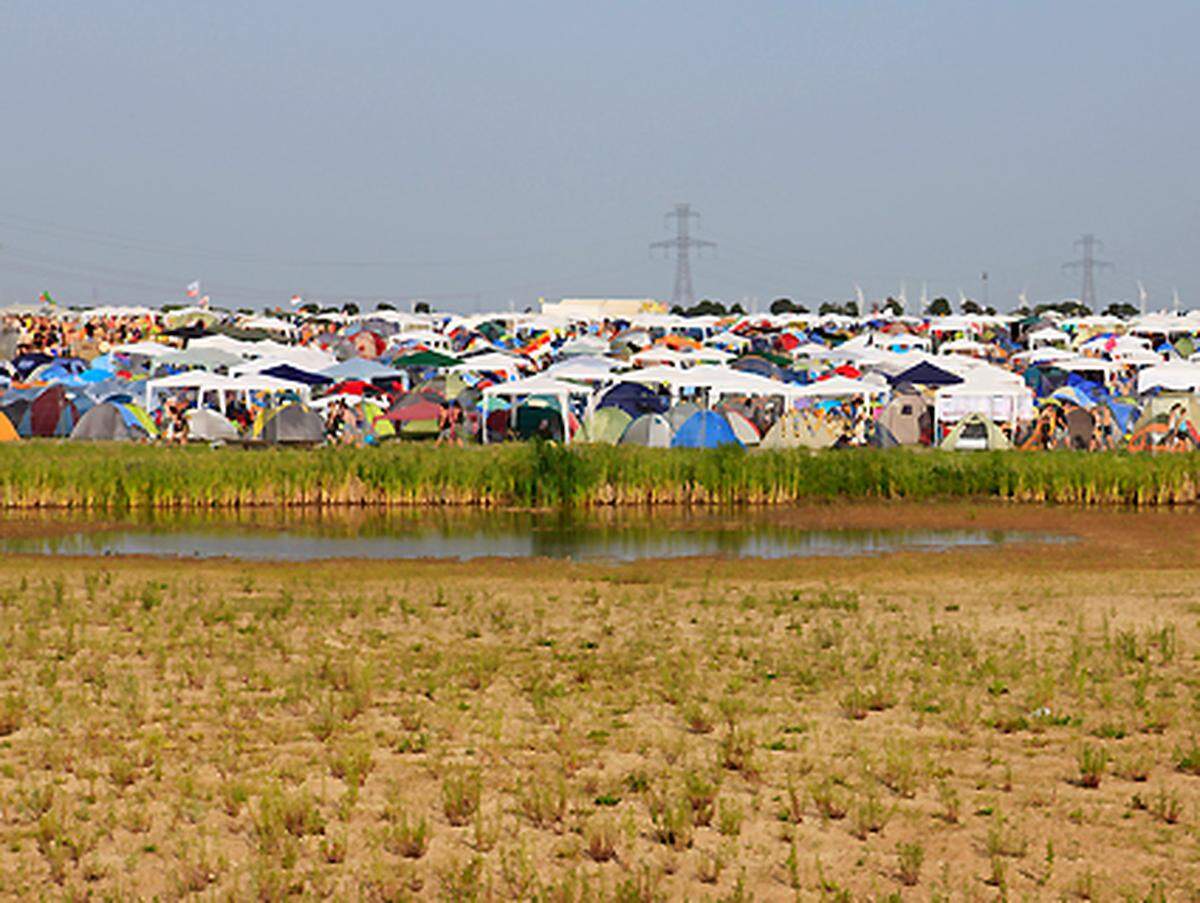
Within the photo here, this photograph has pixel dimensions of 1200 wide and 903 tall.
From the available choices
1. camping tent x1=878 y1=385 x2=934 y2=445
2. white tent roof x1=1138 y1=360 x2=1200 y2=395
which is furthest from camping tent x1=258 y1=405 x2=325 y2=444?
white tent roof x1=1138 y1=360 x2=1200 y2=395

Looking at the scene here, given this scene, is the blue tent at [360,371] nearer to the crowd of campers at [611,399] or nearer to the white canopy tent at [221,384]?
the crowd of campers at [611,399]

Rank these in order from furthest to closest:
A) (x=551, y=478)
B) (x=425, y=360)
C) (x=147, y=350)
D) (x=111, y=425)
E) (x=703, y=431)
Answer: (x=147, y=350) < (x=425, y=360) < (x=111, y=425) < (x=703, y=431) < (x=551, y=478)

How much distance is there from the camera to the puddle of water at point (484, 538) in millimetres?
23844

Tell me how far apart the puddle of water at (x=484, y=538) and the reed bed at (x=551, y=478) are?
1.28m

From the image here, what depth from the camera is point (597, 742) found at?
1102 cm

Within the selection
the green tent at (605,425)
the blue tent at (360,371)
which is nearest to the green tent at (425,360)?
the blue tent at (360,371)

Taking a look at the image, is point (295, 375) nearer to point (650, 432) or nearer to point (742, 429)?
point (650, 432)

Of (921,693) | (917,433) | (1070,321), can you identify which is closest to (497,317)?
(1070,321)

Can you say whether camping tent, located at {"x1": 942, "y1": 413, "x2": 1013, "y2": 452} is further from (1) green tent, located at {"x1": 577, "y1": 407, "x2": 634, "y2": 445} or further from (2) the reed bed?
(1) green tent, located at {"x1": 577, "y1": 407, "x2": 634, "y2": 445}

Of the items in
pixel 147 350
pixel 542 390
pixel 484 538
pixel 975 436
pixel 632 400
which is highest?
pixel 147 350

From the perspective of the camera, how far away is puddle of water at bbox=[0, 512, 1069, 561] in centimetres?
2384

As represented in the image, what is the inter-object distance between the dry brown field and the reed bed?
11.5 metres

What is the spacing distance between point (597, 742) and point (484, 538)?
14.9 m

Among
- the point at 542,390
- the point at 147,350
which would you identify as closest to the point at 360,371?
the point at 542,390
